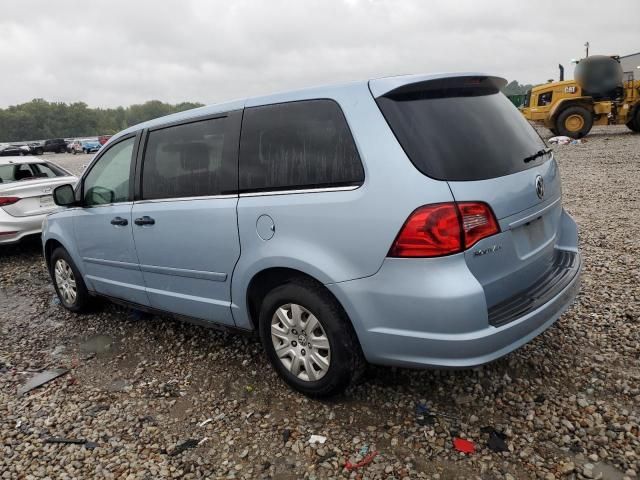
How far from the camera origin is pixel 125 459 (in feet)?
8.76

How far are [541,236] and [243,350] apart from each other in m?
2.26

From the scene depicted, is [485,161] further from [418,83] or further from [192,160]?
[192,160]

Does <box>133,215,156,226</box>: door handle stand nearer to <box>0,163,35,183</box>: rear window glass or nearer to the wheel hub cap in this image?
<box>0,163,35,183</box>: rear window glass

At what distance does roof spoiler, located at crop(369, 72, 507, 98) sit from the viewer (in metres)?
2.58

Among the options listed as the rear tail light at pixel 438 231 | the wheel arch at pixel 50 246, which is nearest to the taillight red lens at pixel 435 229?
the rear tail light at pixel 438 231

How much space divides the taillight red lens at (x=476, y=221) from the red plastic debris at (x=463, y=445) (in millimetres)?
1038

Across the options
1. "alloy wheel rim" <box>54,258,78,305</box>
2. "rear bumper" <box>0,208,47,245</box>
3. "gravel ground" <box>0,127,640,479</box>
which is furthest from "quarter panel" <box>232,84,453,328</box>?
"rear bumper" <box>0,208,47,245</box>

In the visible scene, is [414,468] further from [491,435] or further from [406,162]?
[406,162]

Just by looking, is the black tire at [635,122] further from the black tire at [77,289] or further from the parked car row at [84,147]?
the parked car row at [84,147]

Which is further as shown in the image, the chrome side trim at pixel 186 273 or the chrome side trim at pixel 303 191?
the chrome side trim at pixel 186 273

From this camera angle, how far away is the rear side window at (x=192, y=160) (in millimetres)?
3168

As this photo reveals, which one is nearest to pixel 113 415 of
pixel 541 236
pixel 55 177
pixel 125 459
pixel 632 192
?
pixel 125 459

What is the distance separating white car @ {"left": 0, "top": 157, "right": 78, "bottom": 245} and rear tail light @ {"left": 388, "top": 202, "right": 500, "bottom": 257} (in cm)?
627

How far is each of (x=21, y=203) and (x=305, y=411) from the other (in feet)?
19.0
